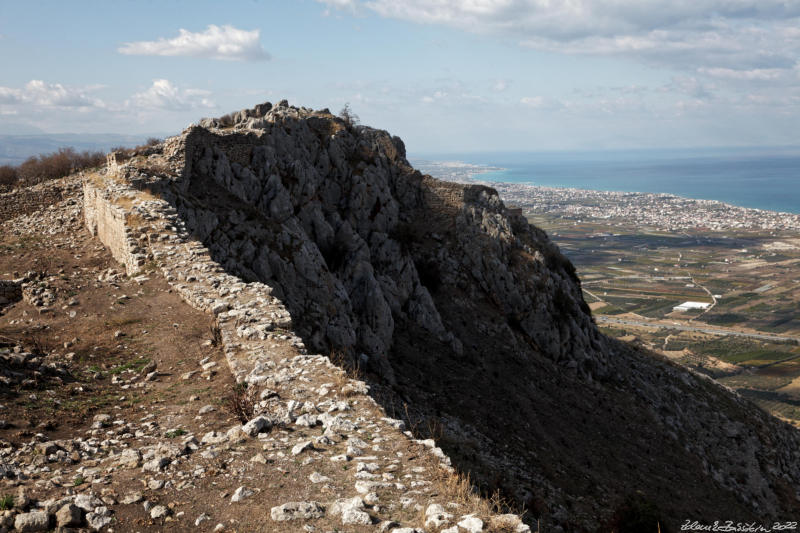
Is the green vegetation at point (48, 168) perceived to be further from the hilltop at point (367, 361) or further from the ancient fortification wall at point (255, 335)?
the ancient fortification wall at point (255, 335)

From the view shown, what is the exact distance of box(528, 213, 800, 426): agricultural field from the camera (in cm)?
9544

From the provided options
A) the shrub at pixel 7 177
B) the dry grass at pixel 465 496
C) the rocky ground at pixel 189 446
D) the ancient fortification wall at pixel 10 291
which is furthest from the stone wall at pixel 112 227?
the dry grass at pixel 465 496

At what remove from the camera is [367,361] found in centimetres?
2148

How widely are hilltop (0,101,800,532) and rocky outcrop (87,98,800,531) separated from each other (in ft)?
0.51

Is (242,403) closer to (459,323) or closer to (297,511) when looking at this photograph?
(297,511)

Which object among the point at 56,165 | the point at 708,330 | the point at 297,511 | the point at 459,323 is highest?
the point at 56,165

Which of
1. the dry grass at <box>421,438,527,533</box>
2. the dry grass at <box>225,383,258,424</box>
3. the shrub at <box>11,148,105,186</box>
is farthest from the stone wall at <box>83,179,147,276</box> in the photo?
the dry grass at <box>421,438,527,533</box>

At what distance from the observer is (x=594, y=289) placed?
156125 millimetres

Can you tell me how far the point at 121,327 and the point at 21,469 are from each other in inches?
268

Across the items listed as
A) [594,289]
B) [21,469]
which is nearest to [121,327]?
[21,469]

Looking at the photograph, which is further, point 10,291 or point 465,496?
point 10,291

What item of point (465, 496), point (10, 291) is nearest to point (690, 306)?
point (10, 291)

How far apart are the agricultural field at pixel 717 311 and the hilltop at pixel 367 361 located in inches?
2299

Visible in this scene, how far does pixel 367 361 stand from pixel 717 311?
475 ft
